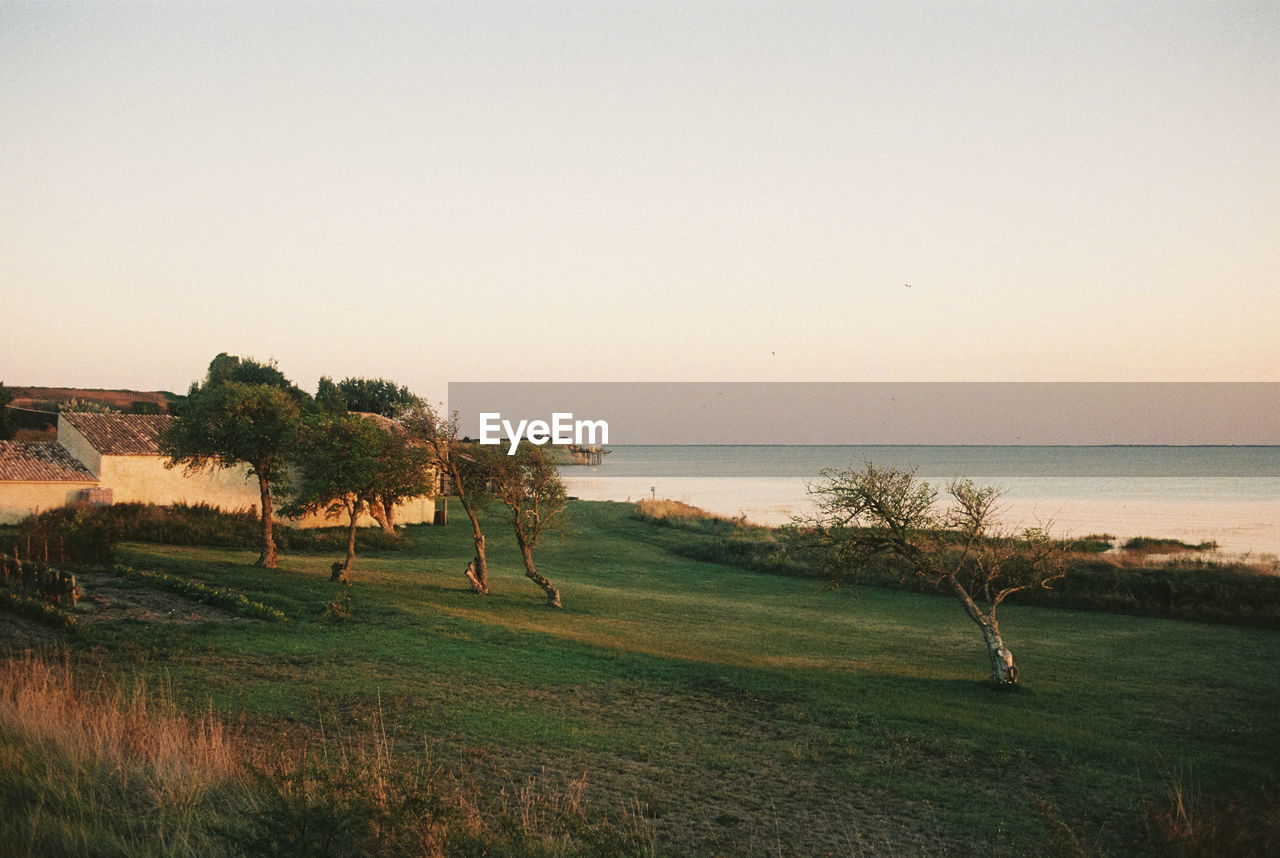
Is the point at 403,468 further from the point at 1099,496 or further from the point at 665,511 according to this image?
the point at 1099,496

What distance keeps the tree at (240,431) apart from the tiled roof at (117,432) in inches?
532

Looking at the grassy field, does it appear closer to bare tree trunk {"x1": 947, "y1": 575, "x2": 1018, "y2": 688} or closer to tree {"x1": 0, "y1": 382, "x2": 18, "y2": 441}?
bare tree trunk {"x1": 947, "y1": 575, "x2": 1018, "y2": 688}

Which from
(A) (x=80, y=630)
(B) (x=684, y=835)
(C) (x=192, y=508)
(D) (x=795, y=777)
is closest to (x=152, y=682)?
(A) (x=80, y=630)

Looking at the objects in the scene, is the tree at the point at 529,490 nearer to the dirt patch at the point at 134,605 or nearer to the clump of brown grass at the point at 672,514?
the dirt patch at the point at 134,605

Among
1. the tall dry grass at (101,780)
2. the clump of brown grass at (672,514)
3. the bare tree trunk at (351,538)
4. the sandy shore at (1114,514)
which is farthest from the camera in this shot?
the clump of brown grass at (672,514)

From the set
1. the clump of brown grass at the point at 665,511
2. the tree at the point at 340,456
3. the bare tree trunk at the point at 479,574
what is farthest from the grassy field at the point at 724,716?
the clump of brown grass at the point at 665,511

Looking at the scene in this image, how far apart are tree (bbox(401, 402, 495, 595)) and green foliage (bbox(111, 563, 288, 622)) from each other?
8198 millimetres

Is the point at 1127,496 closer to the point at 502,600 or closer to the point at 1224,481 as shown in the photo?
the point at 1224,481

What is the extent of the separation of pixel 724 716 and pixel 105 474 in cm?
3697

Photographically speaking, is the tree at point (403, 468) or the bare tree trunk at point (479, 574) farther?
the bare tree trunk at point (479, 574)

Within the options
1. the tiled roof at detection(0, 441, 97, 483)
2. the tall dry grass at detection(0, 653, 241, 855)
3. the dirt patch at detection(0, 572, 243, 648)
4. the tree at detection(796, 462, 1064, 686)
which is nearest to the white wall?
the tiled roof at detection(0, 441, 97, 483)

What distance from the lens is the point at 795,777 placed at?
41.4ft

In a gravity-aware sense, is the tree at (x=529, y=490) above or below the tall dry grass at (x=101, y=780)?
above

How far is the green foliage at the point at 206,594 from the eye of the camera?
70.0ft
